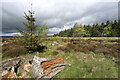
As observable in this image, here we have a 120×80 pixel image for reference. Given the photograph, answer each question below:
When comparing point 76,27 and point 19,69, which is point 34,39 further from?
point 76,27

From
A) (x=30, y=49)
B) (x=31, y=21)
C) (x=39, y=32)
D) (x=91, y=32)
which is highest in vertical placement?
(x=91, y=32)

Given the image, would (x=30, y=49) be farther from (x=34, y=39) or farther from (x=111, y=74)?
(x=111, y=74)

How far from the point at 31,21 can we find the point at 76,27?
26.3 metres

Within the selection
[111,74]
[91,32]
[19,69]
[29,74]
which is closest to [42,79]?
[29,74]

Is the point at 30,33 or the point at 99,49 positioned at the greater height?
the point at 30,33

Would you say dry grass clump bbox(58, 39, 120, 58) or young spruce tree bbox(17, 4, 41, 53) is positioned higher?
young spruce tree bbox(17, 4, 41, 53)

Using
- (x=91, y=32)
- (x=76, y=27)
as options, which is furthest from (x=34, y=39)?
(x=91, y=32)

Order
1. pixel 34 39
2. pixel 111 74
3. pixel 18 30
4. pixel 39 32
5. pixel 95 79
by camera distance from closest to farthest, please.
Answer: pixel 95 79 → pixel 111 74 → pixel 18 30 → pixel 34 39 → pixel 39 32

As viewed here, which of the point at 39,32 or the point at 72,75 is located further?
the point at 39,32

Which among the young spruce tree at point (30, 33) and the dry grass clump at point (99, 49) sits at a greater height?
the young spruce tree at point (30, 33)

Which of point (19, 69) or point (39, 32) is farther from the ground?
point (39, 32)

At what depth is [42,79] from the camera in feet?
11.7

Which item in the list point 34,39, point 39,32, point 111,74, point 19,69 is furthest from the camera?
point 39,32

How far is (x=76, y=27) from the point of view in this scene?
95.2 feet
